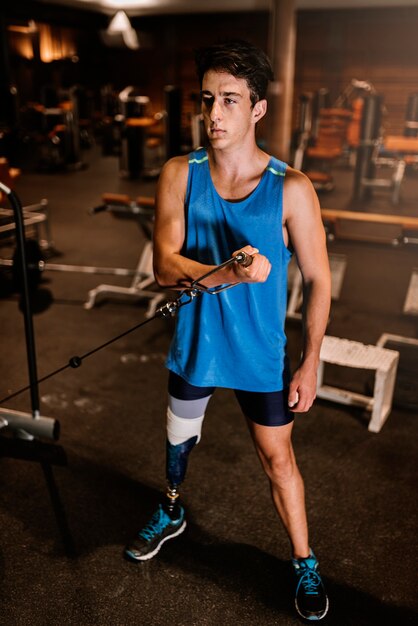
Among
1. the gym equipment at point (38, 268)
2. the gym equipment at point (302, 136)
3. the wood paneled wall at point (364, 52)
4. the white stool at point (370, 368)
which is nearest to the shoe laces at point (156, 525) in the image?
the white stool at point (370, 368)

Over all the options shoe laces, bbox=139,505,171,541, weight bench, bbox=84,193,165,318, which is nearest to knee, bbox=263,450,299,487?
shoe laces, bbox=139,505,171,541

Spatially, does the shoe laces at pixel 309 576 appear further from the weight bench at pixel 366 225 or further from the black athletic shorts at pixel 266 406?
the weight bench at pixel 366 225

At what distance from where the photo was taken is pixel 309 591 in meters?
1.71

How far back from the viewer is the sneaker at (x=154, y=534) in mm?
1918

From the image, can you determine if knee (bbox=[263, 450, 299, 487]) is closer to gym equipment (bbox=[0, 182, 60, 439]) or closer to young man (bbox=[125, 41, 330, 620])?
young man (bbox=[125, 41, 330, 620])

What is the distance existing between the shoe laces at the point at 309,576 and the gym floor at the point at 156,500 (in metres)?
0.09

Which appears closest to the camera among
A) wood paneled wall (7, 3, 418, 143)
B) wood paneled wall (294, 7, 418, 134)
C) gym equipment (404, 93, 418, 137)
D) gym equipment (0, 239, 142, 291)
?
gym equipment (0, 239, 142, 291)

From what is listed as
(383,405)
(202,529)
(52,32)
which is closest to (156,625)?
(202,529)

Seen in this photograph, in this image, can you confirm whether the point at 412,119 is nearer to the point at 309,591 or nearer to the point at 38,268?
the point at 38,268

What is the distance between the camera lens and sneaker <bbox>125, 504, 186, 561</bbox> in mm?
1918

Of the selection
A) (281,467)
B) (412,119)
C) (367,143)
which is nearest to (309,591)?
(281,467)

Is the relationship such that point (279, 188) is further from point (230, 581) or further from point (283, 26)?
point (283, 26)

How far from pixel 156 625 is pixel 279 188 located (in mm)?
1282

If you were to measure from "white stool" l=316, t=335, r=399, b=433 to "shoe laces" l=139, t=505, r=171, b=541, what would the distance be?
118 cm
